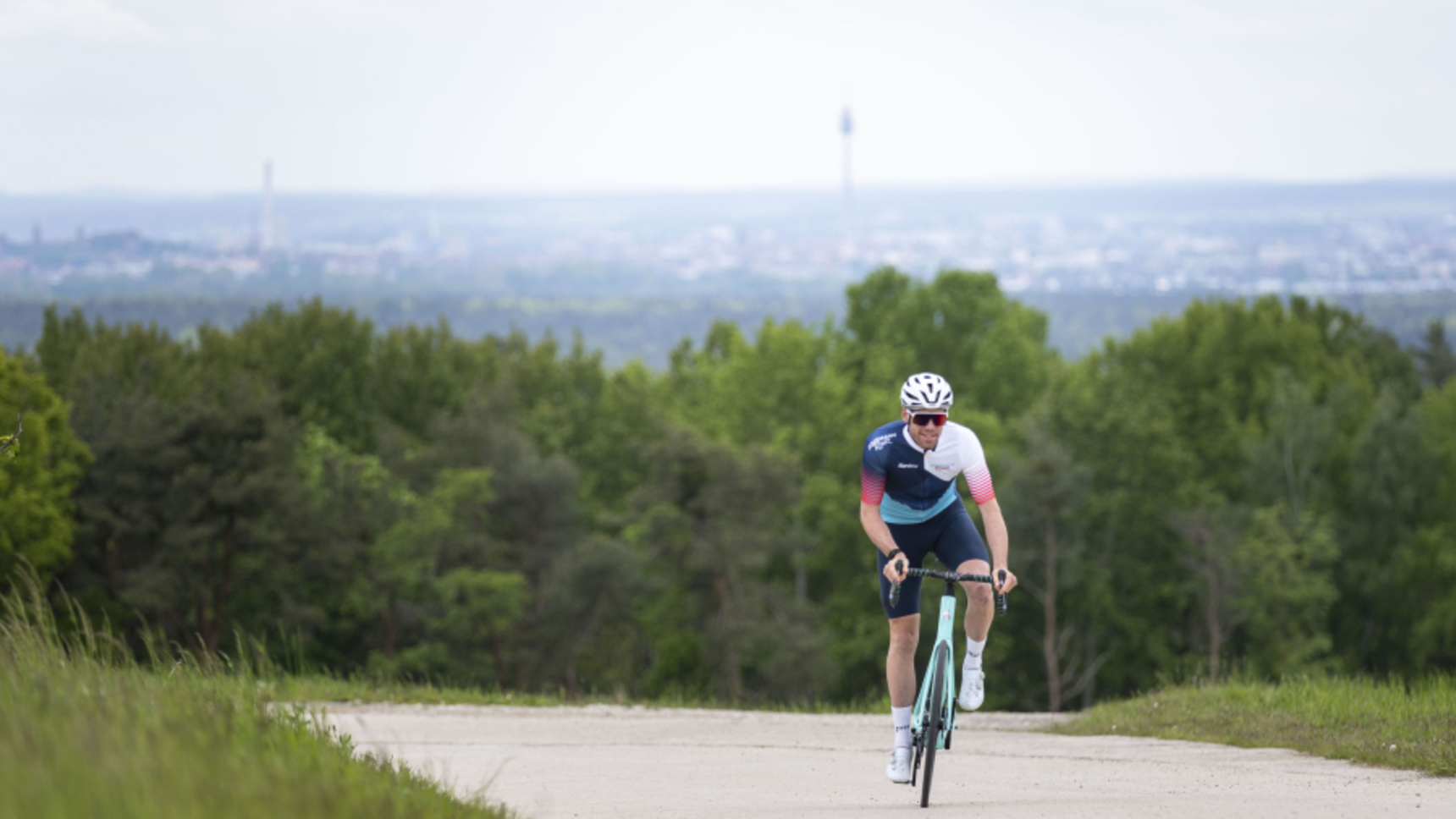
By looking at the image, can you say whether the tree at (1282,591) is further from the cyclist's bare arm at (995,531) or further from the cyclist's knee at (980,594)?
the cyclist's bare arm at (995,531)

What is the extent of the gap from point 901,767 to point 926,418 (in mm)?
2054

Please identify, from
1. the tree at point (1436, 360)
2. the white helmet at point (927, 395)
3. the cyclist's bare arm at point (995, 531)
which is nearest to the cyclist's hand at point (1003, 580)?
the cyclist's bare arm at point (995, 531)

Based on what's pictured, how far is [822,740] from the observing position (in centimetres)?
1122

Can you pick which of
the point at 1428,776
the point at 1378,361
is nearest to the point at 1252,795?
the point at 1428,776

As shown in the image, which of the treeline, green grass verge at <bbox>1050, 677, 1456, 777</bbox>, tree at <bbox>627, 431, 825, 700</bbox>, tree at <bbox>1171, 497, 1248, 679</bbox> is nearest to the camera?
green grass verge at <bbox>1050, 677, 1456, 777</bbox>

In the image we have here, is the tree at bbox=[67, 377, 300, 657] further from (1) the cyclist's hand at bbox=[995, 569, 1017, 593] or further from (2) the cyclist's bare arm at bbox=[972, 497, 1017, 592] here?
(1) the cyclist's hand at bbox=[995, 569, 1017, 593]

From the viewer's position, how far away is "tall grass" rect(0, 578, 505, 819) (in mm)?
4105

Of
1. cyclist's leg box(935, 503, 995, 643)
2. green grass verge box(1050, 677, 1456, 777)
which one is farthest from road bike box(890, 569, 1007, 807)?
green grass verge box(1050, 677, 1456, 777)

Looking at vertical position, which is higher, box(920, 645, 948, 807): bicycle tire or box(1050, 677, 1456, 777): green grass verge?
box(920, 645, 948, 807): bicycle tire

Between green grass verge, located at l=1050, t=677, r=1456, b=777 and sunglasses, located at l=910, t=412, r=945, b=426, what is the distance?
139 inches

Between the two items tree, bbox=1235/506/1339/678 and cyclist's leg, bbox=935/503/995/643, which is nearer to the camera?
cyclist's leg, bbox=935/503/995/643

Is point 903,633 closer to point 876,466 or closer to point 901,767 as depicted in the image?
point 901,767

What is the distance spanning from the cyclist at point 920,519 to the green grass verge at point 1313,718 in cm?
278

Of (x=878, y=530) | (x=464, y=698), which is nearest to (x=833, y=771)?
(x=878, y=530)
